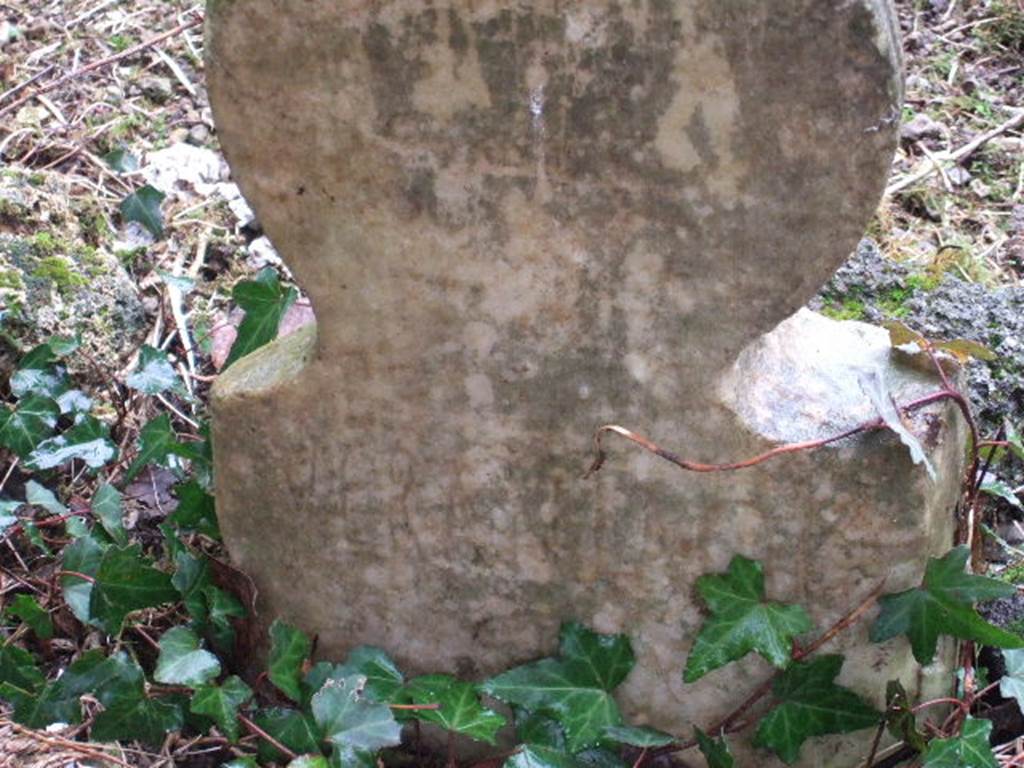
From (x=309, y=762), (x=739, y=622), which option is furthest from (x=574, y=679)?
(x=309, y=762)

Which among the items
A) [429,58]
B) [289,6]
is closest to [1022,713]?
[429,58]

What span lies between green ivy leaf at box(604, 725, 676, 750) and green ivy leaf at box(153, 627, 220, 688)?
0.61m

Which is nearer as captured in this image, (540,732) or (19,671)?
(540,732)

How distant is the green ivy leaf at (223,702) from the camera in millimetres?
2205

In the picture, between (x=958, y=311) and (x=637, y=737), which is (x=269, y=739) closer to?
(x=637, y=737)

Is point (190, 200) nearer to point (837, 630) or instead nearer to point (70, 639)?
point (70, 639)

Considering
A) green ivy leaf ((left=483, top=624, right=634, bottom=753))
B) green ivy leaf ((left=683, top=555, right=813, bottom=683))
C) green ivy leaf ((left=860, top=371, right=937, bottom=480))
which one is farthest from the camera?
green ivy leaf ((left=483, top=624, right=634, bottom=753))

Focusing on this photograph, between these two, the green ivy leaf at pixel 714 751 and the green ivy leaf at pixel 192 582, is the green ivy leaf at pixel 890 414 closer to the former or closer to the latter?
the green ivy leaf at pixel 714 751

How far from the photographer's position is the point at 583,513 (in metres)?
2.18

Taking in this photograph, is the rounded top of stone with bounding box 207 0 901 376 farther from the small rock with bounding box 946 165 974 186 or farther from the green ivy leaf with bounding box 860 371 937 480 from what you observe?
the small rock with bounding box 946 165 974 186

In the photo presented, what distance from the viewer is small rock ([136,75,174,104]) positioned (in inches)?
156

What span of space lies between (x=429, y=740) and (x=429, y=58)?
3.69 feet

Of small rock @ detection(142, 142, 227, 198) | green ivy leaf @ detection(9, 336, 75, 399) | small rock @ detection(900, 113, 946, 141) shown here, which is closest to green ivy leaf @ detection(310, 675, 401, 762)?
green ivy leaf @ detection(9, 336, 75, 399)

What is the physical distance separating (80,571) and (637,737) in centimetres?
94
